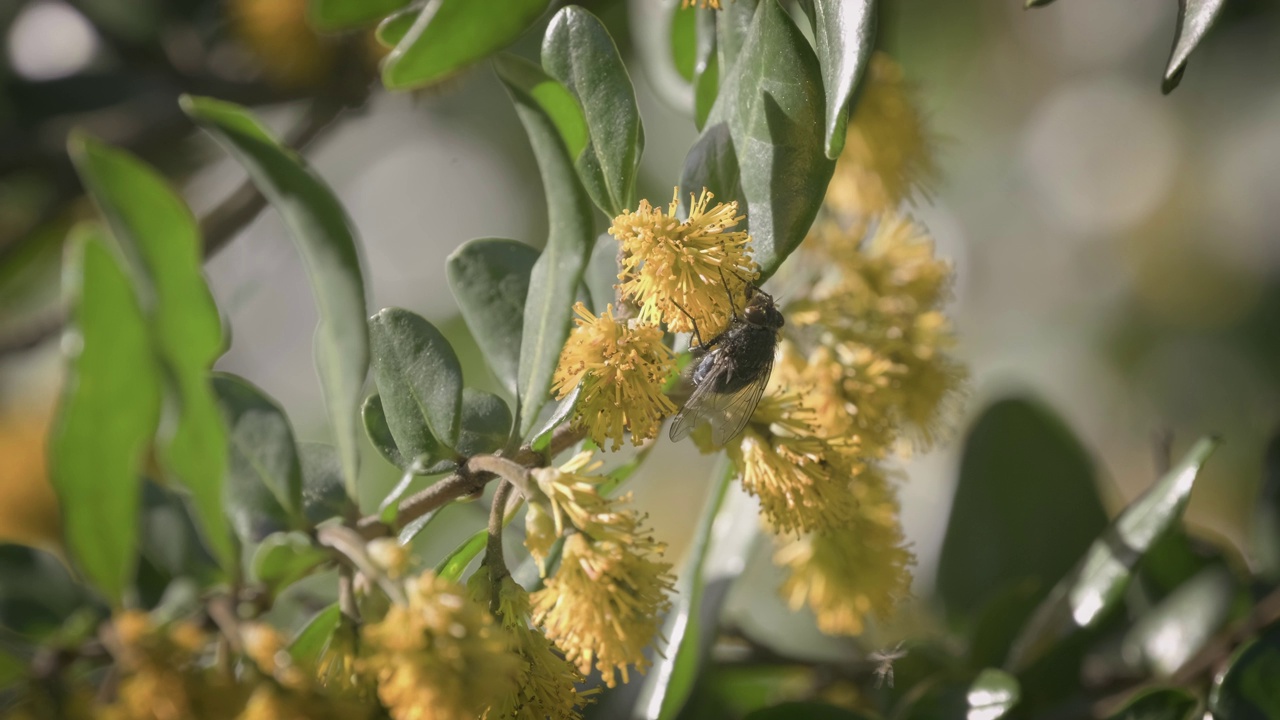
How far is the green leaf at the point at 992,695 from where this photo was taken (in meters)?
1.06

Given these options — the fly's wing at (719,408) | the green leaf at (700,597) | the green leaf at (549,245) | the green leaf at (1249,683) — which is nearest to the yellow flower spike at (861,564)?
the green leaf at (700,597)

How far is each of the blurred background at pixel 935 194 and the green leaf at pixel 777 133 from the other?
24.0 inches

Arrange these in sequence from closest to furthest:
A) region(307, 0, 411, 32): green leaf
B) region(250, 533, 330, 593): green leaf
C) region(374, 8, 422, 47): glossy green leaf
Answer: region(250, 533, 330, 593): green leaf
region(307, 0, 411, 32): green leaf
region(374, 8, 422, 47): glossy green leaf

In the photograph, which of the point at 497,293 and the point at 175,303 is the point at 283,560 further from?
the point at 497,293

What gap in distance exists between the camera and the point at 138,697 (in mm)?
655

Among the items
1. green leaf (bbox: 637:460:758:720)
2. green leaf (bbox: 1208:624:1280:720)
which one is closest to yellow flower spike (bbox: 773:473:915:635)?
green leaf (bbox: 637:460:758:720)

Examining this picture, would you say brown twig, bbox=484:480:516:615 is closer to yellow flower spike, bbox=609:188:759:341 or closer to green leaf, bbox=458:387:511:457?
green leaf, bbox=458:387:511:457

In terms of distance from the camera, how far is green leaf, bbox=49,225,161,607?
65 centimetres

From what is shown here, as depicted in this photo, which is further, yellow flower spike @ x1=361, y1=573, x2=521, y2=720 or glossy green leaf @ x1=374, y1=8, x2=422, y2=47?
glossy green leaf @ x1=374, y1=8, x2=422, y2=47

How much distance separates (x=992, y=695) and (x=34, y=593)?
35.4 inches

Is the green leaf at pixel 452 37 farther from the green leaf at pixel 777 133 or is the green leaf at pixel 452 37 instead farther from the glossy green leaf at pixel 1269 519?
the glossy green leaf at pixel 1269 519

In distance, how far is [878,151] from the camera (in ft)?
4.74

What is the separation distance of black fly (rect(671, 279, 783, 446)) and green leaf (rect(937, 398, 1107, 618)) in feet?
2.46

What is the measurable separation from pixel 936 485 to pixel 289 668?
1901 mm
